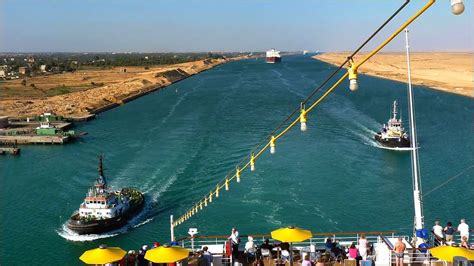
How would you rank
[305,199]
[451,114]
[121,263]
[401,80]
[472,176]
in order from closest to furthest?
1. [121,263]
2. [305,199]
3. [472,176]
4. [451,114]
5. [401,80]

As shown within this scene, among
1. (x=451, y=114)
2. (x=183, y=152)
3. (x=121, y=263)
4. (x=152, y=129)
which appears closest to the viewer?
(x=121, y=263)

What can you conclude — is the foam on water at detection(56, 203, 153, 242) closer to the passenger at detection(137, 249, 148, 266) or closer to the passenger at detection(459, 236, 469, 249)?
the passenger at detection(137, 249, 148, 266)

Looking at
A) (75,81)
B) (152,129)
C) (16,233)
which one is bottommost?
(16,233)

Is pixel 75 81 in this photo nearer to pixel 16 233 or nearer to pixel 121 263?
pixel 16 233

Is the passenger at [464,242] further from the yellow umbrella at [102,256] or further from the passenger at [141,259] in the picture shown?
the yellow umbrella at [102,256]

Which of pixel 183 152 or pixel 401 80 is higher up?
pixel 401 80

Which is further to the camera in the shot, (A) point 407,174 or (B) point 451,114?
(B) point 451,114

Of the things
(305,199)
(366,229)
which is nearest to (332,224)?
(366,229)
